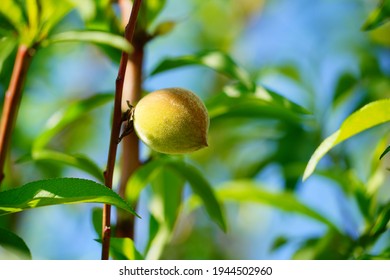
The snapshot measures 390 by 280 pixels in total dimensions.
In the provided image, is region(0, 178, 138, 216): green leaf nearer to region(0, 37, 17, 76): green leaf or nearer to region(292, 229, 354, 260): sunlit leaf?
region(0, 37, 17, 76): green leaf

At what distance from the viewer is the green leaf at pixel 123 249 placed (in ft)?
3.62

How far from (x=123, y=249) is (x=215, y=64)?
45cm

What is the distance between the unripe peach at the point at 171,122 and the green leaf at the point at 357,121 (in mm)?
198

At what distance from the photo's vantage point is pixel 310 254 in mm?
1493

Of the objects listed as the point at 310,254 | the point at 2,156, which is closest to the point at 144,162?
the point at 2,156

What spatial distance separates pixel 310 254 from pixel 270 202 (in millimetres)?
184

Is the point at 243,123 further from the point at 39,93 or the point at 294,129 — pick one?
the point at 39,93

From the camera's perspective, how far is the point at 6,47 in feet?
4.03

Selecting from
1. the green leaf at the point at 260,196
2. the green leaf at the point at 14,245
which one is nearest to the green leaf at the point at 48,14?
the green leaf at the point at 14,245

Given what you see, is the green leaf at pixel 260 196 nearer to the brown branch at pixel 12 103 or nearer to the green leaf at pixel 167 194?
the green leaf at pixel 167 194

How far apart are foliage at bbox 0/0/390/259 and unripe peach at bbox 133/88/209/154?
0.41 ft

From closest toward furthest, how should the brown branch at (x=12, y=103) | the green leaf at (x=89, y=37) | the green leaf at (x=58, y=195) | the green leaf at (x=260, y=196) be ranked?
the green leaf at (x=58, y=195), the green leaf at (x=89, y=37), the brown branch at (x=12, y=103), the green leaf at (x=260, y=196)

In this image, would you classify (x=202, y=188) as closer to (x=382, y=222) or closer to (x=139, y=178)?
(x=139, y=178)

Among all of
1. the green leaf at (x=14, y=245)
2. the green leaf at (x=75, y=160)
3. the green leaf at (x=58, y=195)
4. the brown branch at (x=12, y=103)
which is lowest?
the green leaf at (x=14, y=245)
